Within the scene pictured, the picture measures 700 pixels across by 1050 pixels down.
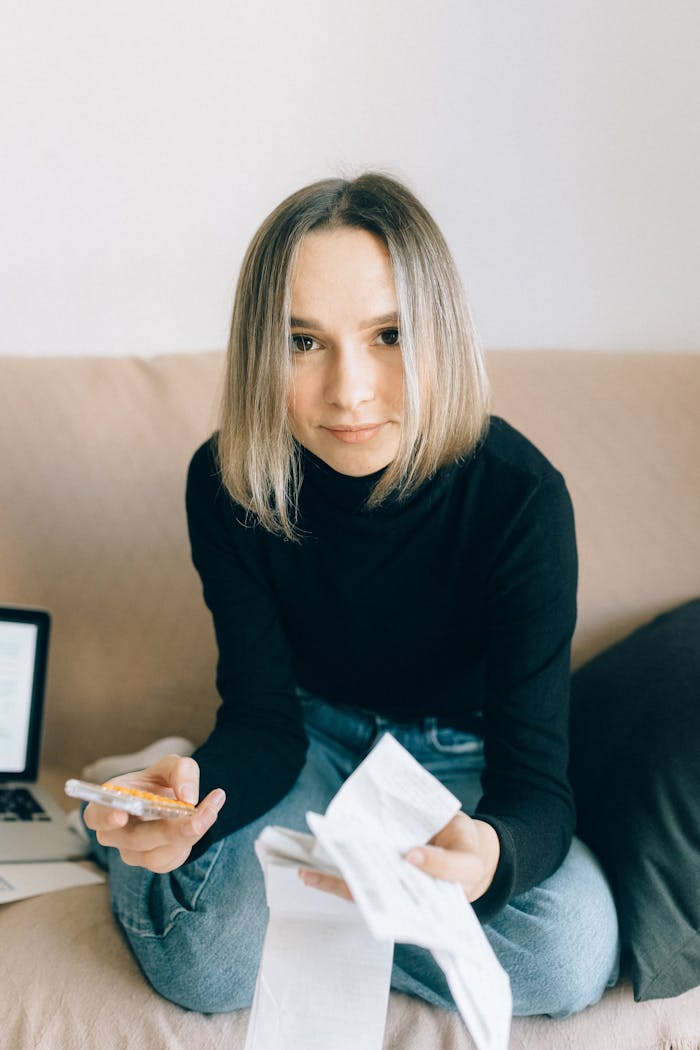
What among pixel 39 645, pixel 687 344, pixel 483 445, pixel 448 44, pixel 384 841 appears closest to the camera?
pixel 384 841

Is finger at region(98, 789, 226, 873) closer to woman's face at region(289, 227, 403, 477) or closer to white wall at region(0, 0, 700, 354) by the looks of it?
woman's face at region(289, 227, 403, 477)

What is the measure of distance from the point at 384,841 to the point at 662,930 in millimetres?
409

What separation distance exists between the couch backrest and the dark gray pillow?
184mm

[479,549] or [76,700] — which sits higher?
[479,549]

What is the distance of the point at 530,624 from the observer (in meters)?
1.01

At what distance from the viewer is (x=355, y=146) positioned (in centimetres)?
157

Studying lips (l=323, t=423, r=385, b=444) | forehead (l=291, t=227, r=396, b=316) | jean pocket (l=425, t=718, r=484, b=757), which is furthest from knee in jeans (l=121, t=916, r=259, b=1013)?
forehead (l=291, t=227, r=396, b=316)

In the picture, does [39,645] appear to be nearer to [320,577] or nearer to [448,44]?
[320,577]

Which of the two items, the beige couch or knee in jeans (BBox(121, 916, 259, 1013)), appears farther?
the beige couch

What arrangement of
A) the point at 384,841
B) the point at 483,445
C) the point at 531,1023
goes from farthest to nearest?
1. the point at 483,445
2. the point at 531,1023
3. the point at 384,841

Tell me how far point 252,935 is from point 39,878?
0.98 feet

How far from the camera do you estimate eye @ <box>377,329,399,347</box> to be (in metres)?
0.93

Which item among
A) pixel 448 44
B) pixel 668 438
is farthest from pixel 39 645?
pixel 448 44

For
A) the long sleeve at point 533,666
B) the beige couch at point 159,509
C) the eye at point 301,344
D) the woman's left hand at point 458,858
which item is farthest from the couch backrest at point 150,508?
the woman's left hand at point 458,858
